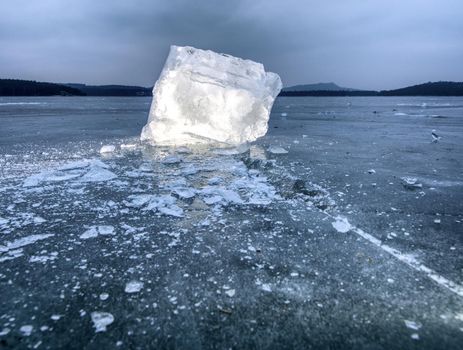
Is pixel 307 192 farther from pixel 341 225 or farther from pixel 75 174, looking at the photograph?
pixel 75 174

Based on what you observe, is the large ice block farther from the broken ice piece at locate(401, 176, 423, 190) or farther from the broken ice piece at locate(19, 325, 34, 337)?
the broken ice piece at locate(19, 325, 34, 337)

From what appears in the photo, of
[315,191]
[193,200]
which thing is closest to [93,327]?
[193,200]

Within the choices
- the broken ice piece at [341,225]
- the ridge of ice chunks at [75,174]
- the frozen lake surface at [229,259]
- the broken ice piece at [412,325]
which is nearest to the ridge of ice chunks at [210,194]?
the frozen lake surface at [229,259]

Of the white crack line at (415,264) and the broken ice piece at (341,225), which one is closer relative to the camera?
the white crack line at (415,264)

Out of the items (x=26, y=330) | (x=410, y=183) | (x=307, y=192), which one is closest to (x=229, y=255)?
(x=26, y=330)

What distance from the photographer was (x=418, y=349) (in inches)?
73.5

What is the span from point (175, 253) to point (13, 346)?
1316 mm

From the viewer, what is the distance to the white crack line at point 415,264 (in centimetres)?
245

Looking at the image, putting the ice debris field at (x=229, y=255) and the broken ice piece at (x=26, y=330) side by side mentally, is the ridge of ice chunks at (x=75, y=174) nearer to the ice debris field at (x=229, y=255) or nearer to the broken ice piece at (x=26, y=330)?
the ice debris field at (x=229, y=255)

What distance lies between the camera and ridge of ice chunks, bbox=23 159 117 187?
516 centimetres

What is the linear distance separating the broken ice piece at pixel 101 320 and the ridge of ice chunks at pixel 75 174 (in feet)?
11.1

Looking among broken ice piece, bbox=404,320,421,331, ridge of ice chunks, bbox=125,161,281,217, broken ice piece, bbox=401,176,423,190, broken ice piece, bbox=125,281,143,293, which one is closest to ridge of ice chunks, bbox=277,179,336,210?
ridge of ice chunks, bbox=125,161,281,217

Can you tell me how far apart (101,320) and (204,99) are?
7407 millimetres

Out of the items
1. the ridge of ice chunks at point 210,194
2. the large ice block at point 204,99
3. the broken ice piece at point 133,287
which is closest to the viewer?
the broken ice piece at point 133,287
